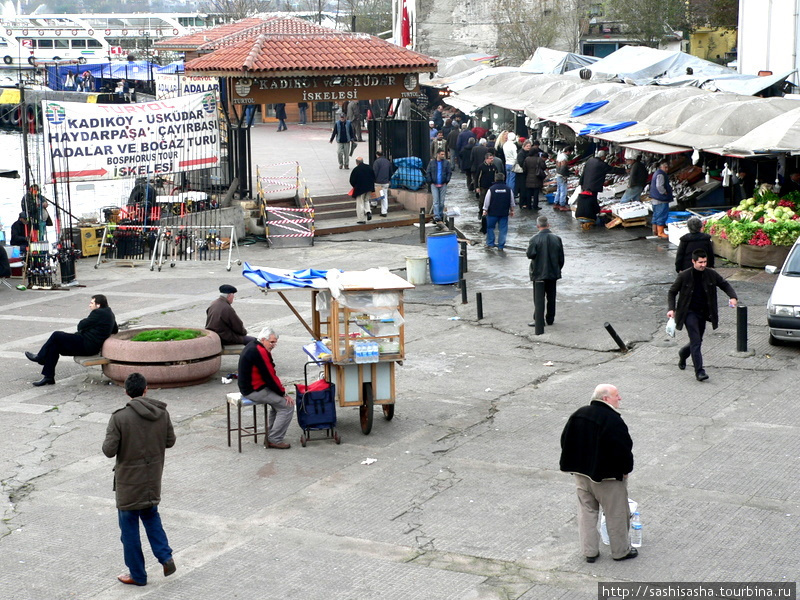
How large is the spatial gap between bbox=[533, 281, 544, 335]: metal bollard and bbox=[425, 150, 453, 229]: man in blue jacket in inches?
380

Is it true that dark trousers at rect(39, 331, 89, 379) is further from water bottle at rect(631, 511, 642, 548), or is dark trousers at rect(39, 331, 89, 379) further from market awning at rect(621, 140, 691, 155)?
market awning at rect(621, 140, 691, 155)

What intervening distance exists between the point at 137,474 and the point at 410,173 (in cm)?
2046

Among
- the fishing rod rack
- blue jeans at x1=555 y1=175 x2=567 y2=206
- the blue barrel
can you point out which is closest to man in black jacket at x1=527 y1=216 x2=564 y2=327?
the blue barrel

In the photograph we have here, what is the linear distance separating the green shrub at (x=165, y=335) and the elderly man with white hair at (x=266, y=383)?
→ 9.88ft

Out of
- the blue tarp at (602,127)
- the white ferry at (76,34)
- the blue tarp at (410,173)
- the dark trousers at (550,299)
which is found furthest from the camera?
the white ferry at (76,34)

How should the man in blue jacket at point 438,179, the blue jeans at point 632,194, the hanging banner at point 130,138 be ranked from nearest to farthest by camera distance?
the hanging banner at point 130,138
the man in blue jacket at point 438,179
the blue jeans at point 632,194

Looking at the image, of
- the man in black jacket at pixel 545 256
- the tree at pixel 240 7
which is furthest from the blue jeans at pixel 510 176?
the tree at pixel 240 7

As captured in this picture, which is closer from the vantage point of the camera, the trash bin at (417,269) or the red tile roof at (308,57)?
the trash bin at (417,269)

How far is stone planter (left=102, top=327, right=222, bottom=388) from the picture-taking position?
44.2ft

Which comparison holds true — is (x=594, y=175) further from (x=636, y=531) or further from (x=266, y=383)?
(x=636, y=531)

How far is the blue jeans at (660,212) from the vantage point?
23406 millimetres

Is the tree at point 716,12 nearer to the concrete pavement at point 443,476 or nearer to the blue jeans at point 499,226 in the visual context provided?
the blue jeans at point 499,226

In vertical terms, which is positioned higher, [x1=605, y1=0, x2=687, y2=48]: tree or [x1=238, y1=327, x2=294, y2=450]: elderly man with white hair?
[x1=605, y1=0, x2=687, y2=48]: tree

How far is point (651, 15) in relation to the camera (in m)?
55.6
